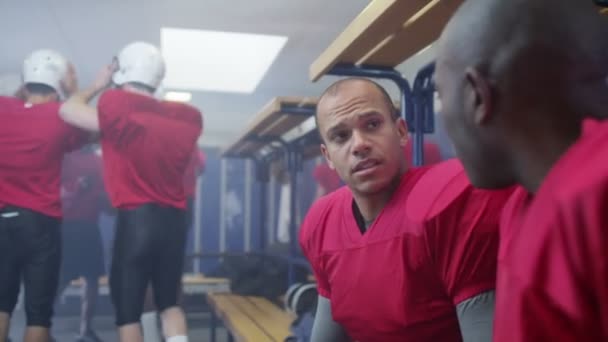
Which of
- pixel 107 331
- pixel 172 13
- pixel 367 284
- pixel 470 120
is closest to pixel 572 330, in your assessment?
pixel 470 120

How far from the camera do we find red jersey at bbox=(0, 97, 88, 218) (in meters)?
2.05

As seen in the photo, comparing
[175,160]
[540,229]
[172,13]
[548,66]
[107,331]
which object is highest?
[172,13]

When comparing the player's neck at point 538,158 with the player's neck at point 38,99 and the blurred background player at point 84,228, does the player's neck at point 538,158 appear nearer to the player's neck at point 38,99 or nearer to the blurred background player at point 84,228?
the player's neck at point 38,99

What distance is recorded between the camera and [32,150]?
6.83 ft

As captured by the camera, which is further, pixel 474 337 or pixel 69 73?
pixel 69 73

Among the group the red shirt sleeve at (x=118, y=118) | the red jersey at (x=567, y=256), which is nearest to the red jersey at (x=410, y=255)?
the red jersey at (x=567, y=256)

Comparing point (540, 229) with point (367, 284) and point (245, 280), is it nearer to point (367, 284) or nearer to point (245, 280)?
point (367, 284)

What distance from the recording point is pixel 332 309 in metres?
1.11

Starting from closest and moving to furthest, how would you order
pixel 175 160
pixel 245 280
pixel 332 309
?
pixel 332 309
pixel 175 160
pixel 245 280

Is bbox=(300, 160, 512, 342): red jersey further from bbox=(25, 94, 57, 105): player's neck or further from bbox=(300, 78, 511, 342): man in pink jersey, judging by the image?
bbox=(25, 94, 57, 105): player's neck

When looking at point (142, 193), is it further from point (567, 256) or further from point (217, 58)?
point (217, 58)

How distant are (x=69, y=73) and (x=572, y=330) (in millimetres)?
2226

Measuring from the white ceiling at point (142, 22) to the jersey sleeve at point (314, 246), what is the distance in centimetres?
176

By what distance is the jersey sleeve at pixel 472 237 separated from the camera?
783 mm
